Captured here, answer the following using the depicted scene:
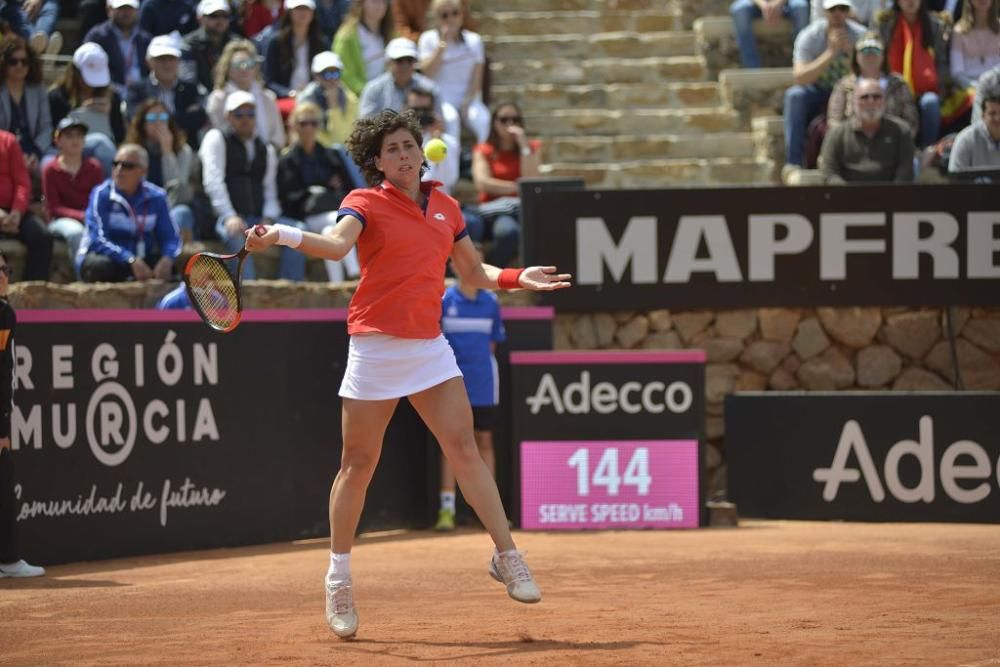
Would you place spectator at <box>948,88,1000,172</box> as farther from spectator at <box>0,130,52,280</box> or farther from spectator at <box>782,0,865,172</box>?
spectator at <box>0,130,52,280</box>

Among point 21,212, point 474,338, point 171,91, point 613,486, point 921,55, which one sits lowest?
point 613,486

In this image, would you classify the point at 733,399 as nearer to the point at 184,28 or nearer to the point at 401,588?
the point at 401,588

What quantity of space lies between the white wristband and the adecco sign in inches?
214

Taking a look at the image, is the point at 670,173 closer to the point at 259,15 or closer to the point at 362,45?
the point at 362,45

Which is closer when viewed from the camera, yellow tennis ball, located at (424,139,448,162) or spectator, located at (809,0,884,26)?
yellow tennis ball, located at (424,139,448,162)

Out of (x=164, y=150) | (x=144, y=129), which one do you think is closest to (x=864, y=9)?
(x=164, y=150)

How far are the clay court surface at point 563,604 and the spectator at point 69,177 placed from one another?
3.08m

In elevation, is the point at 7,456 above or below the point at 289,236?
below

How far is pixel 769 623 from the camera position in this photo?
620 centimetres

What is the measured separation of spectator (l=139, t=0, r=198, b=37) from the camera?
13.2 metres

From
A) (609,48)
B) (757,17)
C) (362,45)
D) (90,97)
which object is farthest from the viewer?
(609,48)

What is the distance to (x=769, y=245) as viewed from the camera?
11133 millimetres

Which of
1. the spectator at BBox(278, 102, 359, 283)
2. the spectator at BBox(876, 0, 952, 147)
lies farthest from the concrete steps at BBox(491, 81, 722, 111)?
the spectator at BBox(278, 102, 359, 283)

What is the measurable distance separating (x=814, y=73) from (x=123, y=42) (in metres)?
5.54
